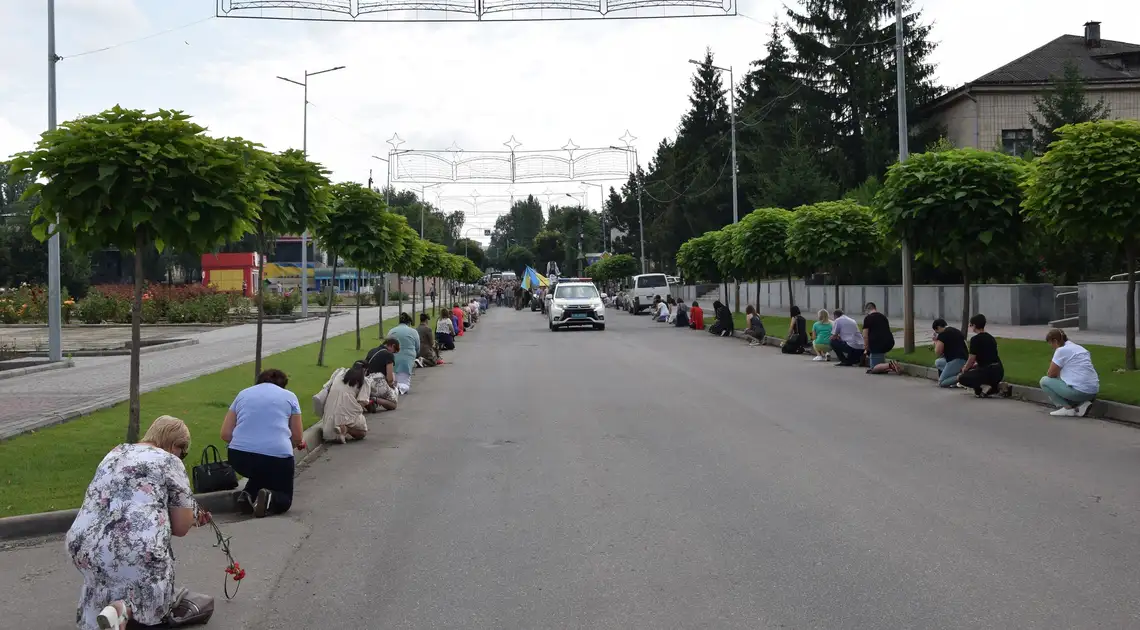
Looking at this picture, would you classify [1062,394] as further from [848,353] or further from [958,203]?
[848,353]

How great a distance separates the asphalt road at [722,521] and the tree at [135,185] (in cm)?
268

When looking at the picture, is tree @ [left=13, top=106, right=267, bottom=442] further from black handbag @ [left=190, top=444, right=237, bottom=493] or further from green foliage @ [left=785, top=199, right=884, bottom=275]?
green foliage @ [left=785, top=199, right=884, bottom=275]

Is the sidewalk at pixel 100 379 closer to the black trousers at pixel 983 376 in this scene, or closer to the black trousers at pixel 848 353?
the black trousers at pixel 848 353

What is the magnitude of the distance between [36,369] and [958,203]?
1879 centimetres

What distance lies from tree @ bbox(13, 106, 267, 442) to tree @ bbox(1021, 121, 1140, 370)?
12610mm

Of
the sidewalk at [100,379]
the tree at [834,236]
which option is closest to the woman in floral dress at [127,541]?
the sidewalk at [100,379]

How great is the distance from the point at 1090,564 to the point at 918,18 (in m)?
56.5

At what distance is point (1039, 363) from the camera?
63.3 feet

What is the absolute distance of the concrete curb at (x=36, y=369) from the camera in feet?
68.1

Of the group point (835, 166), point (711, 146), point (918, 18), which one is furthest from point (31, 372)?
point (711, 146)

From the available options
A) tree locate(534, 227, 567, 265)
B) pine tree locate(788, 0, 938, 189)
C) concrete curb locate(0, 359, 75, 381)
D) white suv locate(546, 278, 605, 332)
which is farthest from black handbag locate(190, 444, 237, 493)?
tree locate(534, 227, 567, 265)

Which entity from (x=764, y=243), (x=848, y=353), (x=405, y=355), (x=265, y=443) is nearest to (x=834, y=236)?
(x=848, y=353)

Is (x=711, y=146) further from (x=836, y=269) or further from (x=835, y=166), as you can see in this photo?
(x=836, y=269)

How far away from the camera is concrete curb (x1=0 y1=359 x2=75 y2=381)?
68.1 ft
